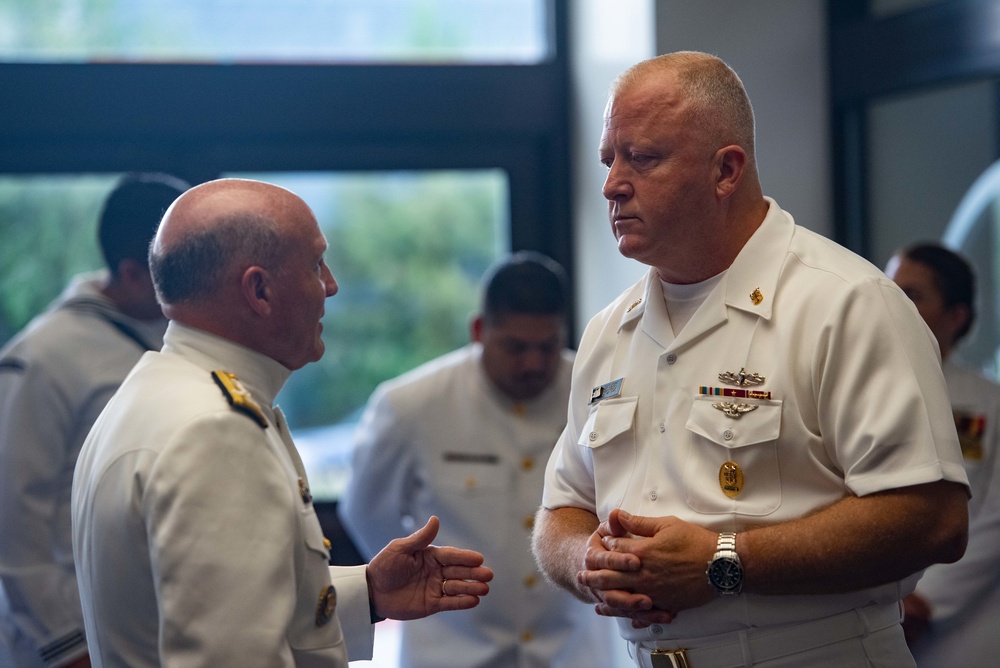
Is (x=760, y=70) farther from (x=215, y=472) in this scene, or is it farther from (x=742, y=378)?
(x=215, y=472)

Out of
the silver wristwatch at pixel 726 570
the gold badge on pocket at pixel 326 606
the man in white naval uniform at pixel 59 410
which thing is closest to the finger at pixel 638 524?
the silver wristwatch at pixel 726 570

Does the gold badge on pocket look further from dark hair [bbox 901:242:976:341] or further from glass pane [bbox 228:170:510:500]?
glass pane [bbox 228:170:510:500]

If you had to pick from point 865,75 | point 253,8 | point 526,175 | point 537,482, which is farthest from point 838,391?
point 253,8

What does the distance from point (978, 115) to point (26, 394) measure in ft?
10.9

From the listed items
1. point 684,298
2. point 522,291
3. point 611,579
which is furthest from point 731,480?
point 522,291

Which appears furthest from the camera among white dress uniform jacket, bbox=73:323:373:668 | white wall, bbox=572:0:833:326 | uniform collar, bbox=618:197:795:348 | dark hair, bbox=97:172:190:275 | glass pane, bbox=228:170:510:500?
glass pane, bbox=228:170:510:500

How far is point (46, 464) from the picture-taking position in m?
2.38

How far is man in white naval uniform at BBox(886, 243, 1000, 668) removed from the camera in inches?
104

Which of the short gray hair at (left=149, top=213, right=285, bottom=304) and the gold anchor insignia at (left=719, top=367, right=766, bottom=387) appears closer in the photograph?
the short gray hair at (left=149, top=213, right=285, bottom=304)

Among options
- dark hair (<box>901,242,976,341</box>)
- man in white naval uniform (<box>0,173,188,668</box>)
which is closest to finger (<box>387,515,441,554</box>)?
man in white naval uniform (<box>0,173,188,668</box>)

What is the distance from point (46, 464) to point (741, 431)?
1584 mm

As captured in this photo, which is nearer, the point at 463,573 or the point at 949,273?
the point at 463,573

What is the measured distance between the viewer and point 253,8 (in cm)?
354

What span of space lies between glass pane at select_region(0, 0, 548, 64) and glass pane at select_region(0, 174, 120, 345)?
400 mm
